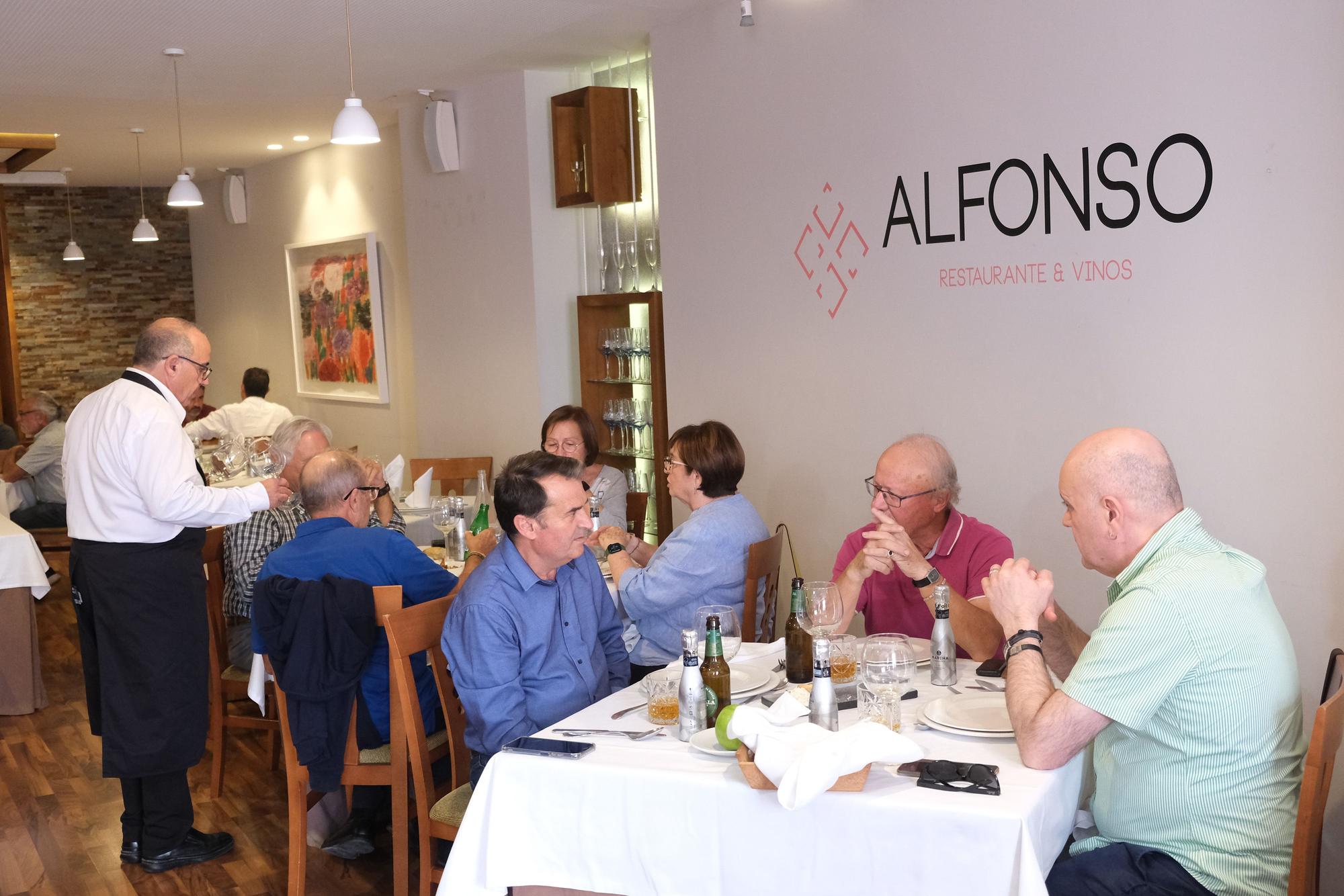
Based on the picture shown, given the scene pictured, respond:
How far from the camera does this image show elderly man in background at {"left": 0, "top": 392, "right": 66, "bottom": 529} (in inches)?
304

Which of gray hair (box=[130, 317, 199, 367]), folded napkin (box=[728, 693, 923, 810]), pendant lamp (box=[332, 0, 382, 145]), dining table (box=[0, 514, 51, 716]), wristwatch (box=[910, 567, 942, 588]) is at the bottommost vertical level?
dining table (box=[0, 514, 51, 716])

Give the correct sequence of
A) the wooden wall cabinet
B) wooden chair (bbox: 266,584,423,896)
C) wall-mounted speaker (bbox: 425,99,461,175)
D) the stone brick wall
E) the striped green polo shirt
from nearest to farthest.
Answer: the striped green polo shirt
wooden chair (bbox: 266,584,423,896)
the wooden wall cabinet
wall-mounted speaker (bbox: 425,99,461,175)
the stone brick wall

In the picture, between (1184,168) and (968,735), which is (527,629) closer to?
(968,735)

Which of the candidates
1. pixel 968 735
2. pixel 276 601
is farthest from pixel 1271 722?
pixel 276 601

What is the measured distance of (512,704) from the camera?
2.69 m

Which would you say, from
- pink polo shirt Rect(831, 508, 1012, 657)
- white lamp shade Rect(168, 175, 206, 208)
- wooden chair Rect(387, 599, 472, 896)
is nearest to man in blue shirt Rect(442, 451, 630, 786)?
wooden chair Rect(387, 599, 472, 896)

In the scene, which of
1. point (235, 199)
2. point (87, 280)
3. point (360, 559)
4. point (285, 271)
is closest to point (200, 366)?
point (360, 559)

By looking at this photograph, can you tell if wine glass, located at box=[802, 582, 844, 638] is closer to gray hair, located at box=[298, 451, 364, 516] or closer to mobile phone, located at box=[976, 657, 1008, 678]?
mobile phone, located at box=[976, 657, 1008, 678]

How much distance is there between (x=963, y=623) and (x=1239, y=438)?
111cm

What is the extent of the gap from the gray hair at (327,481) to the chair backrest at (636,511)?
1.97m

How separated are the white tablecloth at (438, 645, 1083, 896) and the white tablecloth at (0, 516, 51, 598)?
397cm

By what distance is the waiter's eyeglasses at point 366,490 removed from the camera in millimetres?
3504

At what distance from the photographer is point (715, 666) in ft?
8.16

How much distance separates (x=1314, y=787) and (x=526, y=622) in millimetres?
1605
